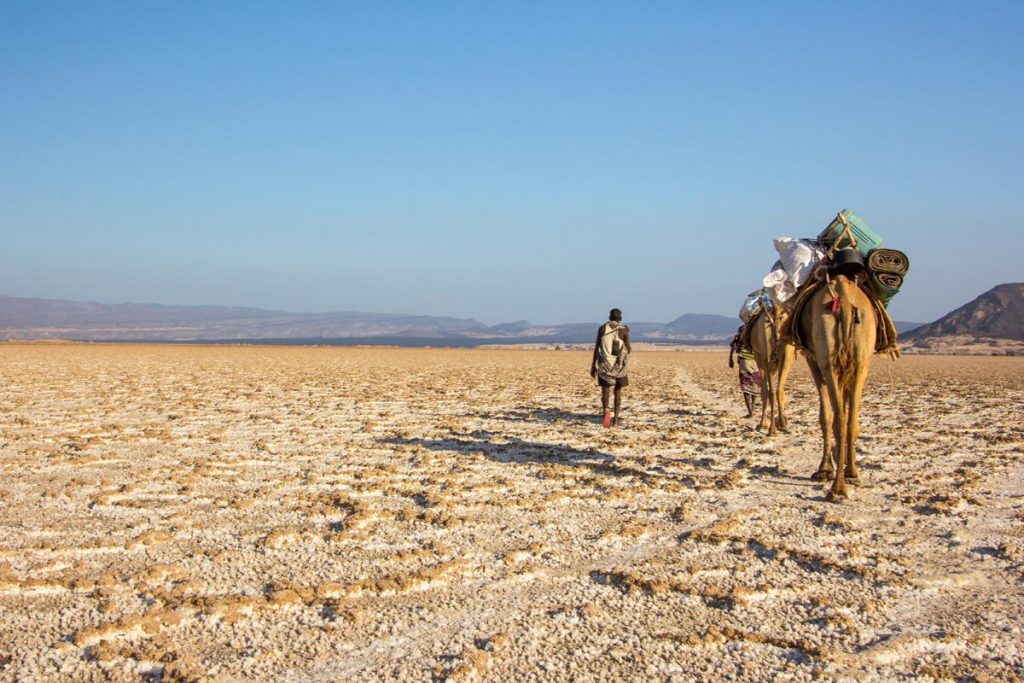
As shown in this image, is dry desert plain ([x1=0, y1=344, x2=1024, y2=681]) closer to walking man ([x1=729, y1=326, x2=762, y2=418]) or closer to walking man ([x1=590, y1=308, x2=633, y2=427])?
walking man ([x1=590, y1=308, x2=633, y2=427])

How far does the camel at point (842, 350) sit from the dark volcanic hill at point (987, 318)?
5940 inches

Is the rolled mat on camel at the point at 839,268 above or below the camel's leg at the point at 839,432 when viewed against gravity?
above

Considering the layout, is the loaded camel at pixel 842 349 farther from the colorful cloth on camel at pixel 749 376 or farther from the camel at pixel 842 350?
the colorful cloth on camel at pixel 749 376

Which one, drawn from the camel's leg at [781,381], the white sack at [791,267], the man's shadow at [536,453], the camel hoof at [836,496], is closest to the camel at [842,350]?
the camel hoof at [836,496]

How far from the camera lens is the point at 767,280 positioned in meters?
8.94

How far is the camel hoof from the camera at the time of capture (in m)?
7.73

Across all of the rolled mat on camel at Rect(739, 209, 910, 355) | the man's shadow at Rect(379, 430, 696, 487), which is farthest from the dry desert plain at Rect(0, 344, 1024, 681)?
the rolled mat on camel at Rect(739, 209, 910, 355)

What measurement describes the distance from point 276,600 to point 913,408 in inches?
646

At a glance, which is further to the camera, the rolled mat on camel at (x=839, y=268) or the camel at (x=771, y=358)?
the camel at (x=771, y=358)

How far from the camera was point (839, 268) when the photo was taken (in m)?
8.38

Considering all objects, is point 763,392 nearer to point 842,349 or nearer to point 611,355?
point 611,355

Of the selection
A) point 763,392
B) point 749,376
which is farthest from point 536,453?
point 749,376

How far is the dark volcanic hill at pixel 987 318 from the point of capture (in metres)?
152

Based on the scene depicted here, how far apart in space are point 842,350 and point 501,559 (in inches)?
158
